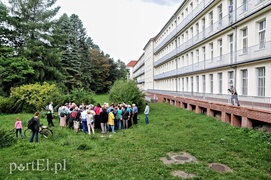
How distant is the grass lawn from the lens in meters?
6.91

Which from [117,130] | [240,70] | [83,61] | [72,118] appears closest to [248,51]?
[240,70]

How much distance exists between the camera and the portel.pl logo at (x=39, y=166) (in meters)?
7.38

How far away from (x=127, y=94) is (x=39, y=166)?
1550 cm

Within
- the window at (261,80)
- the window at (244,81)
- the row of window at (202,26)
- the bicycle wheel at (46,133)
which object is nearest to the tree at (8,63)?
the bicycle wheel at (46,133)

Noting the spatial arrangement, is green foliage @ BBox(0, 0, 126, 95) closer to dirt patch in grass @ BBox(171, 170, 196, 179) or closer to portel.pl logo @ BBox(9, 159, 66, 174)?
portel.pl logo @ BBox(9, 159, 66, 174)

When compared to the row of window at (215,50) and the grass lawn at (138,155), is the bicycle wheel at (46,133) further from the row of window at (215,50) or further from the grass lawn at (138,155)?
the row of window at (215,50)

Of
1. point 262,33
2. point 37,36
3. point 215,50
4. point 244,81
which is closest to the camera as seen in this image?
point 262,33

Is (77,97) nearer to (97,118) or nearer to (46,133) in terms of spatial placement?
(97,118)

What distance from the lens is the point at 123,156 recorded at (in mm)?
8680

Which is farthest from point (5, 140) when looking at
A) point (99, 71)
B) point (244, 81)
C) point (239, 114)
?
point (99, 71)

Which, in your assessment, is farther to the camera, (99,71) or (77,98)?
(99,71)

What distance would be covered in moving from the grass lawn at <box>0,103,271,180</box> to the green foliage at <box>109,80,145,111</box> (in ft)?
32.1

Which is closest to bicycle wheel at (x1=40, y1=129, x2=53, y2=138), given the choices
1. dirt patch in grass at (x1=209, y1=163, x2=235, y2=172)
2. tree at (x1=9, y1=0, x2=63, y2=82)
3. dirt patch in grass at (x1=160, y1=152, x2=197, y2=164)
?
dirt patch in grass at (x1=160, y1=152, x2=197, y2=164)

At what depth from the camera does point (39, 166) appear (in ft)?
25.2
